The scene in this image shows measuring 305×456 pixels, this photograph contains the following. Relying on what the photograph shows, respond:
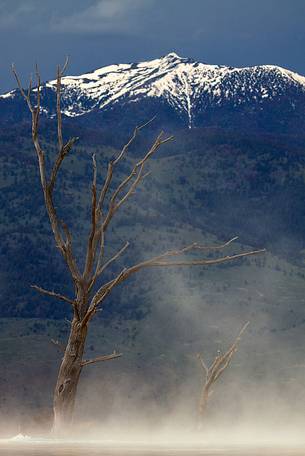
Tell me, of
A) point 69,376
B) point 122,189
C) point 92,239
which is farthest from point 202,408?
point 92,239

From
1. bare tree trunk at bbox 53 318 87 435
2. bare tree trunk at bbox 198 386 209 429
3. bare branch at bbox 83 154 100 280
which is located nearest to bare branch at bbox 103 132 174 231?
bare branch at bbox 83 154 100 280

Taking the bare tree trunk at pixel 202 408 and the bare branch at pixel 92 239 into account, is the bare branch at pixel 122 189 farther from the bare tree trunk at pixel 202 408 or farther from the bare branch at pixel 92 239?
the bare tree trunk at pixel 202 408

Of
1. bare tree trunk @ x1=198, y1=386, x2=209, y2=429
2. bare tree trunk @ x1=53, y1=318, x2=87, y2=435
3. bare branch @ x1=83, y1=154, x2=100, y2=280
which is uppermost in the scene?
bare branch @ x1=83, y1=154, x2=100, y2=280

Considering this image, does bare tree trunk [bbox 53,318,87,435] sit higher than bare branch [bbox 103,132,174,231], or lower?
lower

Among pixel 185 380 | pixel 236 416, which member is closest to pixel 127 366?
pixel 185 380

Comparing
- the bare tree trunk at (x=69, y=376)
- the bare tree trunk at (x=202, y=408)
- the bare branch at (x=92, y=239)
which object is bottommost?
the bare tree trunk at (x=202, y=408)

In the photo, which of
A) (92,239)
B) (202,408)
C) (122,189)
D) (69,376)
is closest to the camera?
(69,376)

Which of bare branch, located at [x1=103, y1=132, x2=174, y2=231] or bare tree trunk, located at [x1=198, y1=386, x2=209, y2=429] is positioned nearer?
bare branch, located at [x1=103, y1=132, x2=174, y2=231]

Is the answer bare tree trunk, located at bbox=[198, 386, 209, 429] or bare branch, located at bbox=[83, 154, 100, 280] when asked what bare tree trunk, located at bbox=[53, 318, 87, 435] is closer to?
bare branch, located at bbox=[83, 154, 100, 280]

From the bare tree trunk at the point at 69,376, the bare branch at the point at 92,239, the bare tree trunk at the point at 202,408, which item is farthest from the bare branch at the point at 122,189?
the bare tree trunk at the point at 202,408

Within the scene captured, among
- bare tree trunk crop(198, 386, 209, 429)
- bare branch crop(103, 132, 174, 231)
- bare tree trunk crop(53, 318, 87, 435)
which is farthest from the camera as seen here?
bare tree trunk crop(198, 386, 209, 429)

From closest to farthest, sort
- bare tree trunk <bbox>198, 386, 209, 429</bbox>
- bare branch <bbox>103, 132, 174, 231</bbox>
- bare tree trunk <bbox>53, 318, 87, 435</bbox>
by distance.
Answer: bare tree trunk <bbox>53, 318, 87, 435</bbox>, bare branch <bbox>103, 132, 174, 231</bbox>, bare tree trunk <bbox>198, 386, 209, 429</bbox>

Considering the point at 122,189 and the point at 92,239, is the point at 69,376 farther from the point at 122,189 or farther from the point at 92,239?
the point at 122,189

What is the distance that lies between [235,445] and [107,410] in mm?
158721
